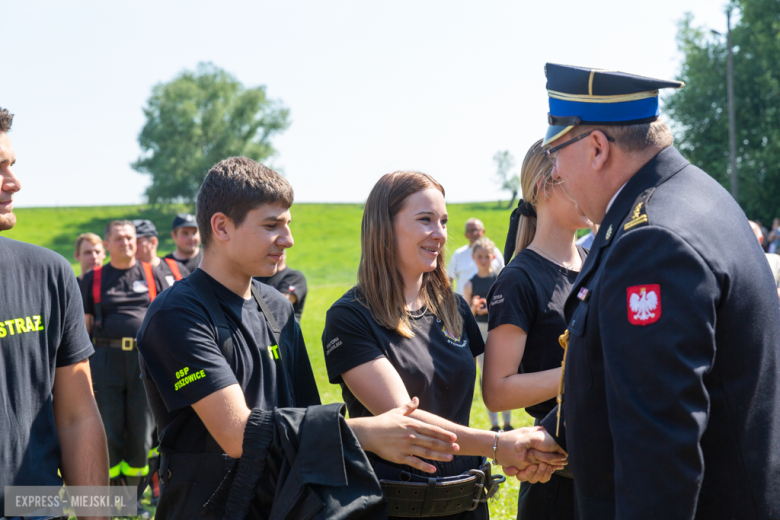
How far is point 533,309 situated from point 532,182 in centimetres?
64

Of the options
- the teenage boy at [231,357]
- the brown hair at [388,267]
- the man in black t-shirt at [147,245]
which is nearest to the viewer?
the teenage boy at [231,357]

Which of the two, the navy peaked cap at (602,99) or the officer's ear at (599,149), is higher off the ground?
the navy peaked cap at (602,99)

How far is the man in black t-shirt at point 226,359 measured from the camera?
7.53ft

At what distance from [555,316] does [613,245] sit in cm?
114

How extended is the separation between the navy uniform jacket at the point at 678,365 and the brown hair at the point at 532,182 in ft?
3.75

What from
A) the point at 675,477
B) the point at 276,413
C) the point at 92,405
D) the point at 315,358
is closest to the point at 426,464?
the point at 276,413

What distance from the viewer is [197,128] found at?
63844 mm

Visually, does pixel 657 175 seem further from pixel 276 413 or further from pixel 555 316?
pixel 276 413

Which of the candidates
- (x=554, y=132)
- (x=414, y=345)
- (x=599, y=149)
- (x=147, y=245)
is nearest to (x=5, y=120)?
(x=414, y=345)

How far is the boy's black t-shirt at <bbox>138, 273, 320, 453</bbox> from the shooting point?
2301 mm

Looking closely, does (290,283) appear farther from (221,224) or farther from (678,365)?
(678,365)

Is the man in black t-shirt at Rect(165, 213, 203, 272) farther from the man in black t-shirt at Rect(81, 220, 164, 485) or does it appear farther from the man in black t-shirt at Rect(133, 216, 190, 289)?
the man in black t-shirt at Rect(81, 220, 164, 485)

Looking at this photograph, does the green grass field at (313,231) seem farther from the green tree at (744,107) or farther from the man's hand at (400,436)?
the man's hand at (400,436)

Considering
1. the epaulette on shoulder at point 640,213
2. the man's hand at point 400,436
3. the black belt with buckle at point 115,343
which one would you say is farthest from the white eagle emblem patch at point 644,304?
the black belt with buckle at point 115,343
